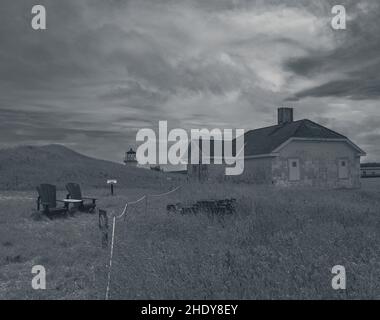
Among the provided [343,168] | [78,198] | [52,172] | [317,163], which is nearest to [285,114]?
[317,163]

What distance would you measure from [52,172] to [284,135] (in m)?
20.7

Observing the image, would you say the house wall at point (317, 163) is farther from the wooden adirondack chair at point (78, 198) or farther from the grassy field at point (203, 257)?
the grassy field at point (203, 257)

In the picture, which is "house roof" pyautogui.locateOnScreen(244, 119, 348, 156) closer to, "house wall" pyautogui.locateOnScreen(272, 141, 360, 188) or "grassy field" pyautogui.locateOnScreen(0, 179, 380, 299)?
"house wall" pyautogui.locateOnScreen(272, 141, 360, 188)

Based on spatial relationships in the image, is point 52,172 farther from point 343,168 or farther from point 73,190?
point 343,168

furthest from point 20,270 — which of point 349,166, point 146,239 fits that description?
point 349,166

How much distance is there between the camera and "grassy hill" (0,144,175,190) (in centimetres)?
3242

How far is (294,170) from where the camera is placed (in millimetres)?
26734

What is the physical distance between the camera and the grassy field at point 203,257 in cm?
555

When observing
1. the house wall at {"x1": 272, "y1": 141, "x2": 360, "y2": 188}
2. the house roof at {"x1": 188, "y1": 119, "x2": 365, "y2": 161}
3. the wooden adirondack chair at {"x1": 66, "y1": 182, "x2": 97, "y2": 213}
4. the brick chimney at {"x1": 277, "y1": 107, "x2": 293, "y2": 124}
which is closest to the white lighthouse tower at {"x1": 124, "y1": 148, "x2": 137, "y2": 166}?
the house roof at {"x1": 188, "y1": 119, "x2": 365, "y2": 161}

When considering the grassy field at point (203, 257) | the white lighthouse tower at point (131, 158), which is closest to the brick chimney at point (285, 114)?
the grassy field at point (203, 257)
